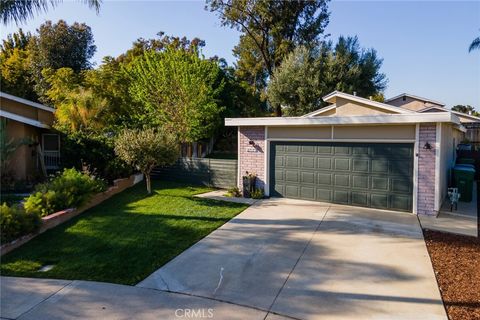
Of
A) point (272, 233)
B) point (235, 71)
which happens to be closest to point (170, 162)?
point (272, 233)

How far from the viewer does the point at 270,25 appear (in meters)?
26.9

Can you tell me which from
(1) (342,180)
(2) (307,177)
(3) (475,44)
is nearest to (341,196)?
(1) (342,180)

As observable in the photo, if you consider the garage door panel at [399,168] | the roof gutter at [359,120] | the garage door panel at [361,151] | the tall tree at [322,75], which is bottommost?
the garage door panel at [399,168]

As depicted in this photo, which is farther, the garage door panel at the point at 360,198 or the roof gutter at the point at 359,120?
the garage door panel at the point at 360,198

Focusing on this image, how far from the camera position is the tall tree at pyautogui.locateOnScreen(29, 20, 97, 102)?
85.0 ft

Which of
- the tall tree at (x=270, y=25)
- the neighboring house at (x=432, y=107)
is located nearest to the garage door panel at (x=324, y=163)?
the neighboring house at (x=432, y=107)

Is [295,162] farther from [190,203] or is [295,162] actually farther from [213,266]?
[213,266]

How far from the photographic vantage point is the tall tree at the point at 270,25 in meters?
26.2

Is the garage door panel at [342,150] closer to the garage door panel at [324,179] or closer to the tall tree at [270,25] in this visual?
the garage door panel at [324,179]

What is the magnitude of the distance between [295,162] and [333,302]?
22.4 ft

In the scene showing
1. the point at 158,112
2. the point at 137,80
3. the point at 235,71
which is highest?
the point at 235,71

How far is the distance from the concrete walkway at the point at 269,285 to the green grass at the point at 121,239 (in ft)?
1.08

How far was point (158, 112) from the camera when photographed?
1728 centimetres

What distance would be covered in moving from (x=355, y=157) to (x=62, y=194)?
8.25m
